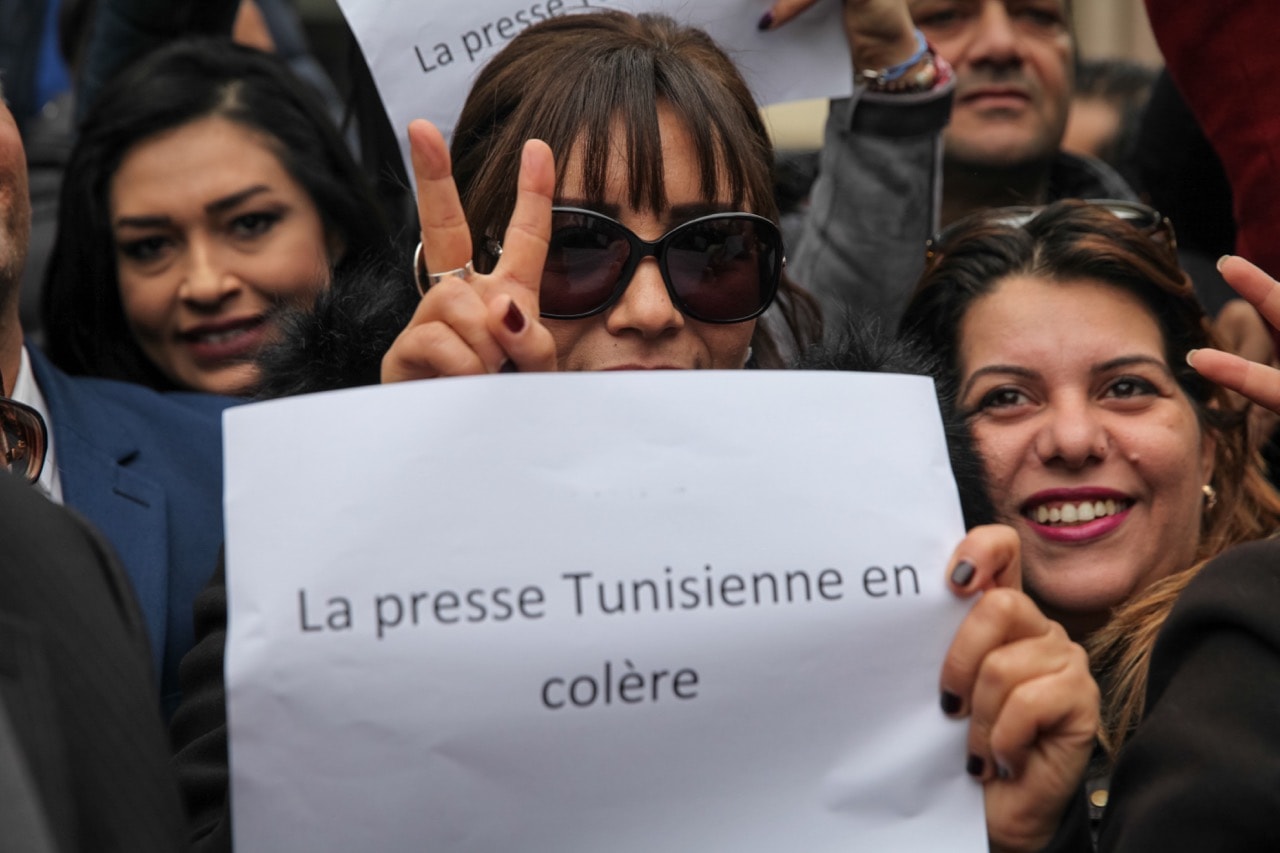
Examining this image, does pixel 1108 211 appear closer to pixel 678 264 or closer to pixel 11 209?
pixel 678 264

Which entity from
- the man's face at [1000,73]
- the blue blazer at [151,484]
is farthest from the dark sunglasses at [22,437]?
the man's face at [1000,73]

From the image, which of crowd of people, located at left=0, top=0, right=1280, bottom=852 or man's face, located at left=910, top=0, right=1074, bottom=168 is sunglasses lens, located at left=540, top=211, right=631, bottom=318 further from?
man's face, located at left=910, top=0, right=1074, bottom=168

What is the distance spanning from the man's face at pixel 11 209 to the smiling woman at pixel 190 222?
1.84 ft

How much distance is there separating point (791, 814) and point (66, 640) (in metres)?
0.79

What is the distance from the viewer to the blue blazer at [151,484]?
2627mm

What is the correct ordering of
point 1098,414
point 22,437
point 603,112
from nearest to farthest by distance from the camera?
1. point 603,112
2. point 22,437
3. point 1098,414

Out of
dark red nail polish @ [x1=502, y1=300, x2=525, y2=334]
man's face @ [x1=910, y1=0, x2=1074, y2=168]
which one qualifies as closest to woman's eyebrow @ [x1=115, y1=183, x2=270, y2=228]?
man's face @ [x1=910, y1=0, x2=1074, y2=168]

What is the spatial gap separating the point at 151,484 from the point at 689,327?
1.14 meters

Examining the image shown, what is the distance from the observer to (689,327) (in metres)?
2.25

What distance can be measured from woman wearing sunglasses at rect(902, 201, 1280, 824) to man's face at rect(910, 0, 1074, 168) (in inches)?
32.5

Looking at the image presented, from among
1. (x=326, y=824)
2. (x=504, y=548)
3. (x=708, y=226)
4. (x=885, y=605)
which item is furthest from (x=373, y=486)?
(x=708, y=226)

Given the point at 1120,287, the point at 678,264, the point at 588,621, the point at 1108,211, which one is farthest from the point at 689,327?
the point at 1108,211

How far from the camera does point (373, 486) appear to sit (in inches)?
63.7

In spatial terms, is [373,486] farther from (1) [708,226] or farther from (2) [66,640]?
(1) [708,226]
